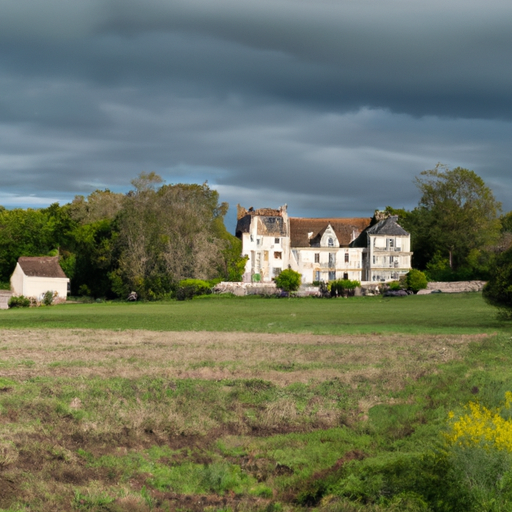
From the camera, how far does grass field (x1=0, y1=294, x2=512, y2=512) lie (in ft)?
31.5

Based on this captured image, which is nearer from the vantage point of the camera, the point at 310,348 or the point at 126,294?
the point at 310,348

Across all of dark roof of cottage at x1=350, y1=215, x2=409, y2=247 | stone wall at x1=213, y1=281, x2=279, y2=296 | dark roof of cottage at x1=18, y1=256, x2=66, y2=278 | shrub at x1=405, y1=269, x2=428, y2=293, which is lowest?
stone wall at x1=213, y1=281, x2=279, y2=296

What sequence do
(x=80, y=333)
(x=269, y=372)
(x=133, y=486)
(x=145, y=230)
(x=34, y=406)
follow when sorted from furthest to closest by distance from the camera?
1. (x=145, y=230)
2. (x=80, y=333)
3. (x=269, y=372)
4. (x=34, y=406)
5. (x=133, y=486)

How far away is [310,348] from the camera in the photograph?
25578mm

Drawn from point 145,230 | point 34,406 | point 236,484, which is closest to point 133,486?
point 236,484

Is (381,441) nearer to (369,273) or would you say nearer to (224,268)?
(224,268)

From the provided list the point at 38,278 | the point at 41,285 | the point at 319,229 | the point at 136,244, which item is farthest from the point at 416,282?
the point at 38,278

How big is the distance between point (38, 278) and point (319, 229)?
1596 inches

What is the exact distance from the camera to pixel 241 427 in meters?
13.3

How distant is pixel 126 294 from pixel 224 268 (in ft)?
46.9

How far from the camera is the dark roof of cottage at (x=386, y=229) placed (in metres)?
92.1

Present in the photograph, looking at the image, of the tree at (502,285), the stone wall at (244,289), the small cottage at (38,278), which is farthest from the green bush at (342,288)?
the tree at (502,285)

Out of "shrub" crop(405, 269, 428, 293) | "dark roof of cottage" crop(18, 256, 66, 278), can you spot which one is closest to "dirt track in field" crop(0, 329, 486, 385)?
"dark roof of cottage" crop(18, 256, 66, 278)

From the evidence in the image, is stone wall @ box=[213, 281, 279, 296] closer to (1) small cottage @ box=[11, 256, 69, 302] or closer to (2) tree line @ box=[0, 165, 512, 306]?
(2) tree line @ box=[0, 165, 512, 306]
